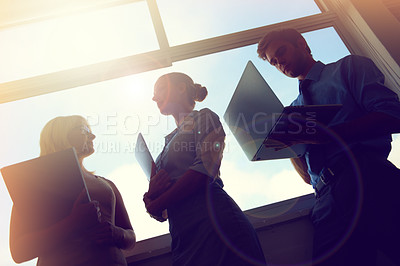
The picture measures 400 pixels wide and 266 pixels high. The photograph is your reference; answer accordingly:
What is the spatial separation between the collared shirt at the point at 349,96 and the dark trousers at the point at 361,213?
0.06 meters

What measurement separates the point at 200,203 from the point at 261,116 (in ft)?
1.40

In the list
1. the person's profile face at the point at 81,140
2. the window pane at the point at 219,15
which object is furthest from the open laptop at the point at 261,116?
the window pane at the point at 219,15

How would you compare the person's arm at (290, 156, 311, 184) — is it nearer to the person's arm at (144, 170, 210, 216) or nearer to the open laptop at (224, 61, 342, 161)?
the open laptop at (224, 61, 342, 161)

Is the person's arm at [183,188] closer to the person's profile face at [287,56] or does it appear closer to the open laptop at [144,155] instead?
the open laptop at [144,155]

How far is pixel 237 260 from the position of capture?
2.32ft

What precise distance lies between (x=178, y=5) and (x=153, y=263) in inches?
80.4

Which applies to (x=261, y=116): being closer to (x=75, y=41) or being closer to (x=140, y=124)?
(x=140, y=124)

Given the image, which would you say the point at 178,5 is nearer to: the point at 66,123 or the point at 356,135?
the point at 66,123

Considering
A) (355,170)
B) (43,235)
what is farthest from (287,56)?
(43,235)

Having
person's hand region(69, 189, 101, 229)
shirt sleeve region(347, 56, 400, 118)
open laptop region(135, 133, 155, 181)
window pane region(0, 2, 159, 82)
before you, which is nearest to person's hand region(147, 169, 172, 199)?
open laptop region(135, 133, 155, 181)

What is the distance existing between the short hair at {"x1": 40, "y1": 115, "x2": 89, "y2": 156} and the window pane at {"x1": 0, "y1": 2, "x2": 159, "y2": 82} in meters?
0.72

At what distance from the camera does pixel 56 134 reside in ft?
4.00

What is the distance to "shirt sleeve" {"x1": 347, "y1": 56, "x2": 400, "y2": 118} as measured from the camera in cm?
79

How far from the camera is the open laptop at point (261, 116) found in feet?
2.45
